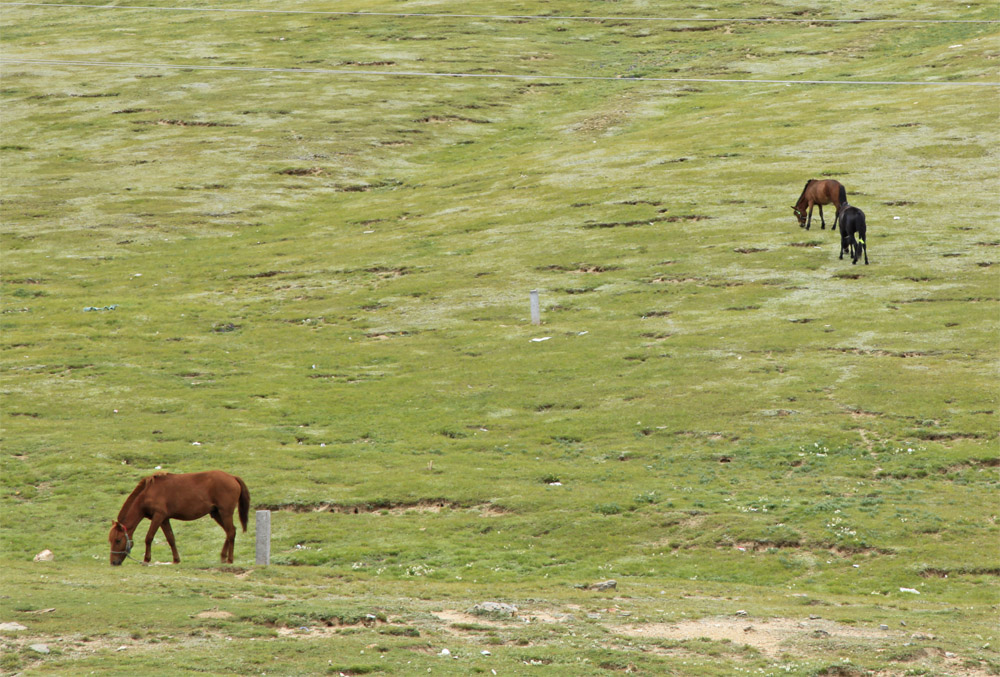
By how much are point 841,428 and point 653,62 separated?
80.2m

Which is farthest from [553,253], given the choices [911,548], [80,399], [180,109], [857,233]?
[180,109]

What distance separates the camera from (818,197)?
4825 centimetres

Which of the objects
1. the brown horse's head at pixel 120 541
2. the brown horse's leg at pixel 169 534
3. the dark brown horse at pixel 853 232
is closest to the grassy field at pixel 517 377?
the brown horse's head at pixel 120 541

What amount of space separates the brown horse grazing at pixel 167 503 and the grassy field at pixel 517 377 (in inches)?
26.1

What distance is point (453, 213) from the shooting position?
206 feet

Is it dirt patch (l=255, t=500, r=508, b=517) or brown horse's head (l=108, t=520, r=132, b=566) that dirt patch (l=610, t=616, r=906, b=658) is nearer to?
brown horse's head (l=108, t=520, r=132, b=566)

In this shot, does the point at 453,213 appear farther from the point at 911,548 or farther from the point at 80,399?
the point at 911,548

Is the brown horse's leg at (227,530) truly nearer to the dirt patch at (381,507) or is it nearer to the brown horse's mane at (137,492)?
the brown horse's mane at (137,492)

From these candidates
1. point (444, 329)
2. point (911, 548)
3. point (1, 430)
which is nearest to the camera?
point (911, 548)

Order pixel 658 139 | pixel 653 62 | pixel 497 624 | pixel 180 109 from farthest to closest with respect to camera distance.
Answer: pixel 653 62, pixel 180 109, pixel 658 139, pixel 497 624

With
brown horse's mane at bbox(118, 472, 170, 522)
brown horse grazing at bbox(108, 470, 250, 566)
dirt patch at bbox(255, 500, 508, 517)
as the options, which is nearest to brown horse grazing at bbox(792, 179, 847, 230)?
dirt patch at bbox(255, 500, 508, 517)

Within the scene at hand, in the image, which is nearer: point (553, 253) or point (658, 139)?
point (553, 253)

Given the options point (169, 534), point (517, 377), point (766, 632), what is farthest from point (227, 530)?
point (517, 377)

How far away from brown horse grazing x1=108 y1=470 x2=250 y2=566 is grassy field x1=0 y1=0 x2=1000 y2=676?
0.66 metres
